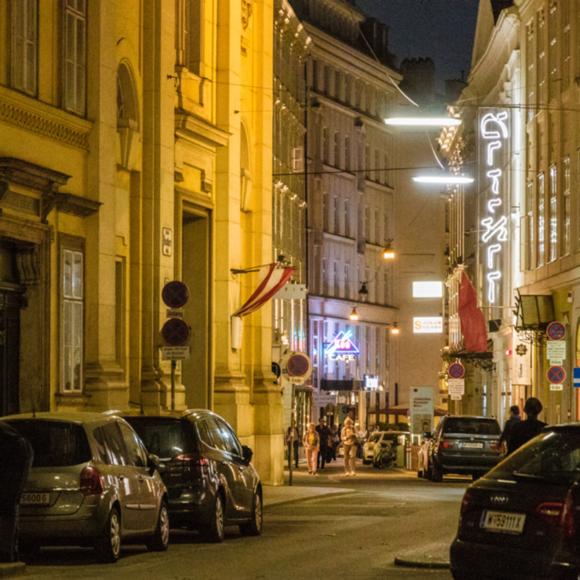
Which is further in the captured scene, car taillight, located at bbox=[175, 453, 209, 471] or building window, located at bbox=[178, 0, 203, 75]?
building window, located at bbox=[178, 0, 203, 75]

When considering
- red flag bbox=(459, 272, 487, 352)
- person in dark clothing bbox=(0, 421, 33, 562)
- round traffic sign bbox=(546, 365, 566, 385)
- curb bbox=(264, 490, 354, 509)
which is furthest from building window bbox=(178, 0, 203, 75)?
red flag bbox=(459, 272, 487, 352)

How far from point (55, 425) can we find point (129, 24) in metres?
16.8

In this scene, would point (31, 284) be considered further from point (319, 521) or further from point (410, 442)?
point (410, 442)

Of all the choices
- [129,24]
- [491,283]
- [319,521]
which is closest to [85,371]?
[319,521]

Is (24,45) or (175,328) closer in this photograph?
(24,45)

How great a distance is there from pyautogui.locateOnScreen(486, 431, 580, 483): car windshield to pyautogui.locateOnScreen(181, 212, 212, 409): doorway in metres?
26.1

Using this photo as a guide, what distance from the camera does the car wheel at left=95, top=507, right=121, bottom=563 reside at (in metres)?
20.0

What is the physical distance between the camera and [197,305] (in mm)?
41469

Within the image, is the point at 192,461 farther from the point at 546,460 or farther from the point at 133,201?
the point at 133,201

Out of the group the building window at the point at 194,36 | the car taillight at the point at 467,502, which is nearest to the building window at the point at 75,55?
the building window at the point at 194,36

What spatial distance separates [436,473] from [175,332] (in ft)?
62.8

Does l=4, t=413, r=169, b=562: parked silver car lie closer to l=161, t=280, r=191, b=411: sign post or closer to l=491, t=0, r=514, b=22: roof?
l=161, t=280, r=191, b=411: sign post

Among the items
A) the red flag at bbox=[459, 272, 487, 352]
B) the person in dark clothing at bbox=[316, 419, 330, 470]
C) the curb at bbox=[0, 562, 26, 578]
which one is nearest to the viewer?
the curb at bbox=[0, 562, 26, 578]

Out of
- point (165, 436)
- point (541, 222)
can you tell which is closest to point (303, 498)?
point (165, 436)
